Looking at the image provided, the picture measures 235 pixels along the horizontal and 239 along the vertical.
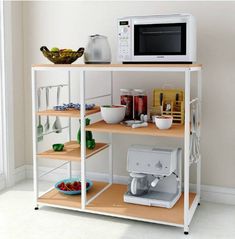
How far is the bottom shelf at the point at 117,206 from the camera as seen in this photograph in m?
2.54

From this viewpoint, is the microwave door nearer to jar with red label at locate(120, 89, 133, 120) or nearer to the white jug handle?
jar with red label at locate(120, 89, 133, 120)

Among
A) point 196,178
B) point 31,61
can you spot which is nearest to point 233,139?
point 196,178

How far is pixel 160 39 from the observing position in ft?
8.57

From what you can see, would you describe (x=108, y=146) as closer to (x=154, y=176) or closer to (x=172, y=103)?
(x=154, y=176)

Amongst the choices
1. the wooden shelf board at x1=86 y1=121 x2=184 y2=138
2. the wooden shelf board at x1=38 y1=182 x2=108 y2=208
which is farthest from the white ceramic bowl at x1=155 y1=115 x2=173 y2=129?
the wooden shelf board at x1=38 y1=182 x2=108 y2=208

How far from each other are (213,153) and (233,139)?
176mm

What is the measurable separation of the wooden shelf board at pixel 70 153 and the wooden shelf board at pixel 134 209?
0.33 meters

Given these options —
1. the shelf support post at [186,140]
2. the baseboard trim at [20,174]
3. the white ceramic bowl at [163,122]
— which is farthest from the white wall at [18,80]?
the shelf support post at [186,140]

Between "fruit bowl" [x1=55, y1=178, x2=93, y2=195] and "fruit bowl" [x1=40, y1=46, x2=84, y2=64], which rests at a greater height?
"fruit bowl" [x1=40, y1=46, x2=84, y2=64]

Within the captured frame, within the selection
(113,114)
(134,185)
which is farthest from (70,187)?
(113,114)

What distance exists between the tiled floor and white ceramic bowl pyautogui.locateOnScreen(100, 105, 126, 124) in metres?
0.64

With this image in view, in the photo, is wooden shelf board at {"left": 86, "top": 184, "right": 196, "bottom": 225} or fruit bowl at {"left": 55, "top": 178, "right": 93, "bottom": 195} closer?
wooden shelf board at {"left": 86, "top": 184, "right": 196, "bottom": 225}

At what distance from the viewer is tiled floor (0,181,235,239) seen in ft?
8.00

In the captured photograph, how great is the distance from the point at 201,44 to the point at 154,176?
3.17 ft
